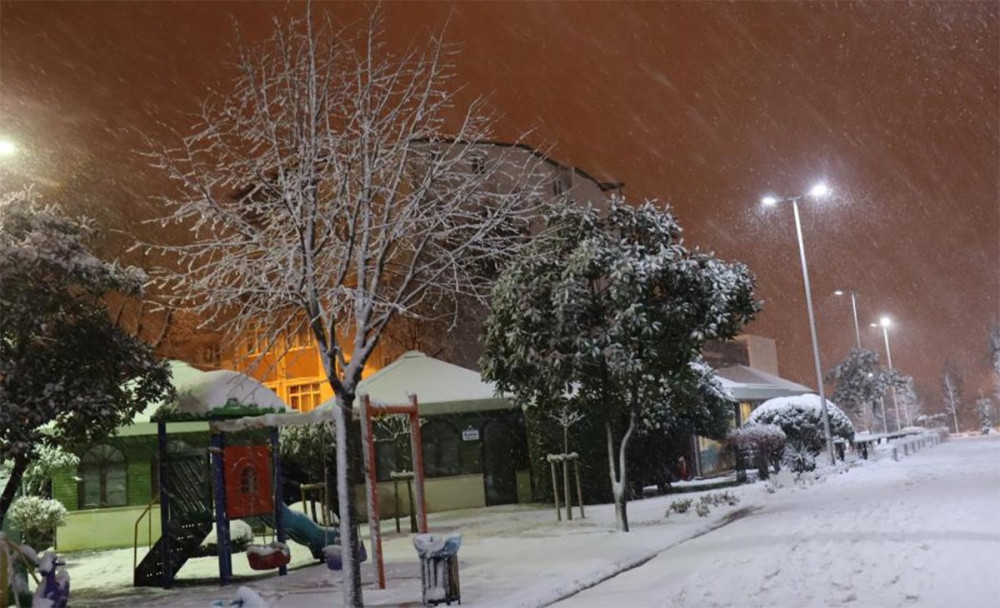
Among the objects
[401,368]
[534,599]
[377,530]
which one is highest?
[401,368]

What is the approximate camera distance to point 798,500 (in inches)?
857

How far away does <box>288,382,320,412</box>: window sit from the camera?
1663 inches

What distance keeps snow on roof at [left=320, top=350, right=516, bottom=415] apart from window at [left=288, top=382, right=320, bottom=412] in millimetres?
15790

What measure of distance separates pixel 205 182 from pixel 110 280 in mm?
3219

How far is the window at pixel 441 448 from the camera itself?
26531 mm

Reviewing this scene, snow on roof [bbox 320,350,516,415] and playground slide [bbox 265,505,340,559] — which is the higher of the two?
snow on roof [bbox 320,350,516,415]

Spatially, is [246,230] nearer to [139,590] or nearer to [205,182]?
[205,182]

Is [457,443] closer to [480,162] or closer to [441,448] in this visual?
[441,448]

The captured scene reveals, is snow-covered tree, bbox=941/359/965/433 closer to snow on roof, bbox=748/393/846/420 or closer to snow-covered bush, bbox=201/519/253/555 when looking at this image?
snow on roof, bbox=748/393/846/420

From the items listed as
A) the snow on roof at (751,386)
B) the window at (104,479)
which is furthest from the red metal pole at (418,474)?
the snow on roof at (751,386)

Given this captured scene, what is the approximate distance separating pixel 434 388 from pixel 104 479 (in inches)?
342

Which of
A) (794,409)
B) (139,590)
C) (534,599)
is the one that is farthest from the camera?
(794,409)

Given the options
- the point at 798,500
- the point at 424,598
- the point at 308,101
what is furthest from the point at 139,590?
the point at 798,500

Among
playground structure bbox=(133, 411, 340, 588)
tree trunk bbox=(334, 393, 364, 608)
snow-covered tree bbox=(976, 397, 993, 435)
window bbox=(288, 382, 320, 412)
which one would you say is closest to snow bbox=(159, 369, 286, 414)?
playground structure bbox=(133, 411, 340, 588)
